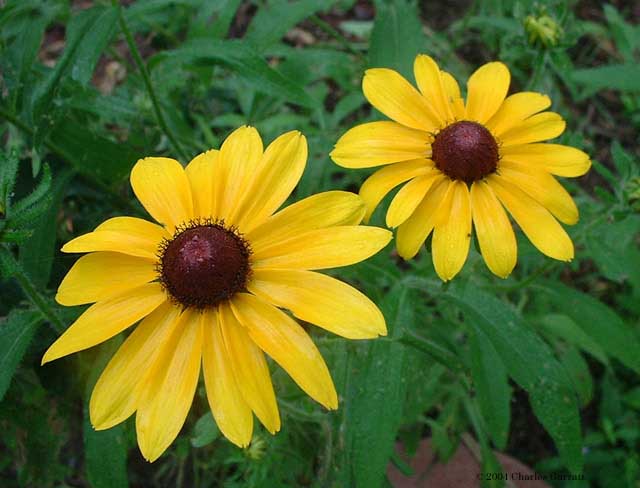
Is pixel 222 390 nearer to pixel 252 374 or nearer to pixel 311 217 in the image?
pixel 252 374

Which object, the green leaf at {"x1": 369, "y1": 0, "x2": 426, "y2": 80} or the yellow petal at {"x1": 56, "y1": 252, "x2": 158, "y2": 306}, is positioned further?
the green leaf at {"x1": 369, "y1": 0, "x2": 426, "y2": 80}

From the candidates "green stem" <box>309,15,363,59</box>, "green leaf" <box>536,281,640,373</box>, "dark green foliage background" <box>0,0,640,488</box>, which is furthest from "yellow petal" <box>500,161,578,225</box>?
"green stem" <box>309,15,363,59</box>

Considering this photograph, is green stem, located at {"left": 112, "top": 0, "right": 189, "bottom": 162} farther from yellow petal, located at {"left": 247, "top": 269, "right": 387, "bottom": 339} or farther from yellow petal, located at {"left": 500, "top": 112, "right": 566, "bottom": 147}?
yellow petal, located at {"left": 500, "top": 112, "right": 566, "bottom": 147}

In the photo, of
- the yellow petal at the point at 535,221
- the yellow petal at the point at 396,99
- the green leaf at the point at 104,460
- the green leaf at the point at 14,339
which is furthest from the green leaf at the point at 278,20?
the green leaf at the point at 104,460

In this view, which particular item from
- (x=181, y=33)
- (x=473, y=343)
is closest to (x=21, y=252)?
(x=473, y=343)

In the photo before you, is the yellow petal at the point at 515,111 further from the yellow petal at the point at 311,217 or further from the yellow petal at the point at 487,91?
the yellow petal at the point at 311,217
